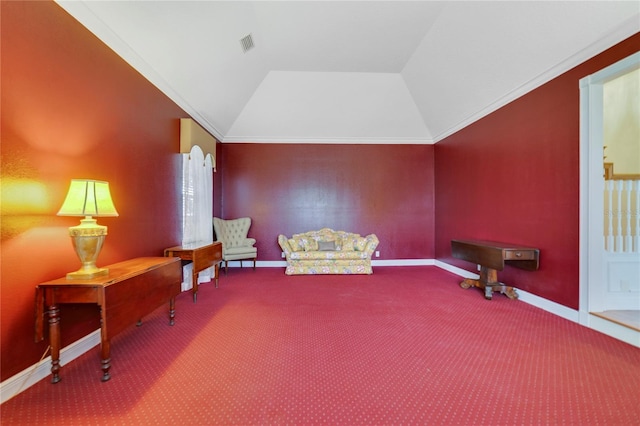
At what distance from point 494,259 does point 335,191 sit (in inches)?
132

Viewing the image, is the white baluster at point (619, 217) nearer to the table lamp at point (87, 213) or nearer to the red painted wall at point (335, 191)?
the red painted wall at point (335, 191)

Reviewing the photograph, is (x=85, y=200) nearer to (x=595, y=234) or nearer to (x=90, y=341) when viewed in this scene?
(x=90, y=341)

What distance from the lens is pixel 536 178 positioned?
3275 millimetres

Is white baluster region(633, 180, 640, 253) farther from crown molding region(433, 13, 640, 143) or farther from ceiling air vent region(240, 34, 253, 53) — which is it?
ceiling air vent region(240, 34, 253, 53)

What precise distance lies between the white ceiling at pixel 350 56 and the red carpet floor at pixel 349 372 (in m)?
2.66

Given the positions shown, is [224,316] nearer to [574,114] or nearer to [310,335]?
[310,335]

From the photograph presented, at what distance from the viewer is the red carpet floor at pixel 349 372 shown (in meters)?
1.48

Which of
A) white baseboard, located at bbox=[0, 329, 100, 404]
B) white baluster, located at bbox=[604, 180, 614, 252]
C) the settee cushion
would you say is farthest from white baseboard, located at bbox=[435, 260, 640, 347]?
white baseboard, located at bbox=[0, 329, 100, 404]

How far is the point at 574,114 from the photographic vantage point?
2.80 m

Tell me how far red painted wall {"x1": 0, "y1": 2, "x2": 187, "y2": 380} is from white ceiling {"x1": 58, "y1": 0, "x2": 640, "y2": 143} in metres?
0.31

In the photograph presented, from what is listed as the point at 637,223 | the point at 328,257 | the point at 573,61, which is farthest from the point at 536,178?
the point at 328,257

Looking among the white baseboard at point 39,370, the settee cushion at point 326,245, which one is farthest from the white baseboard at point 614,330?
the white baseboard at point 39,370


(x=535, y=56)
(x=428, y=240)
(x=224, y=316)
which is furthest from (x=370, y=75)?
(x=224, y=316)

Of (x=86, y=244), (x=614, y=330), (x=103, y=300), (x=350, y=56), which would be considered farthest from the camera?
(x=350, y=56)
